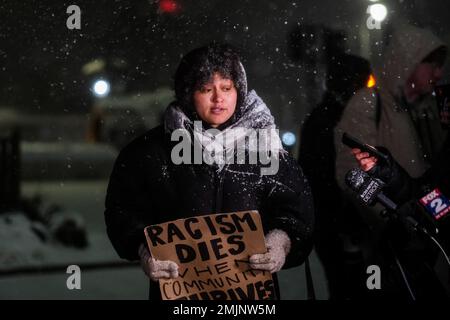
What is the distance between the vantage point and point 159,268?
3.50 m

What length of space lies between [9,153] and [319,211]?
1757 millimetres

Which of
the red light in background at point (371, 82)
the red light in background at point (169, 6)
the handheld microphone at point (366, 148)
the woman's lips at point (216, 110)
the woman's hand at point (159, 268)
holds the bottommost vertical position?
the woman's hand at point (159, 268)

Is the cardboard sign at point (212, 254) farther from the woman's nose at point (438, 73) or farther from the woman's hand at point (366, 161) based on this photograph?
the woman's nose at point (438, 73)

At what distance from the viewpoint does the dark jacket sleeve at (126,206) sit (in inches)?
139

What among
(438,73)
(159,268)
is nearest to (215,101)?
(159,268)

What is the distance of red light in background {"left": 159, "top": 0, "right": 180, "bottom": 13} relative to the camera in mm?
3607

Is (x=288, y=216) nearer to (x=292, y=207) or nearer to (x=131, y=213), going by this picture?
(x=292, y=207)

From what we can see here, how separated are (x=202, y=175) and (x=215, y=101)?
0.40 meters

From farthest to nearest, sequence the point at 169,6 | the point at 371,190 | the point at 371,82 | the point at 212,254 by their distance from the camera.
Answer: the point at 371,82, the point at 169,6, the point at 212,254, the point at 371,190

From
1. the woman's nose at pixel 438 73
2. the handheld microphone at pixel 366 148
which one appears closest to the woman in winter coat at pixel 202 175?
the handheld microphone at pixel 366 148

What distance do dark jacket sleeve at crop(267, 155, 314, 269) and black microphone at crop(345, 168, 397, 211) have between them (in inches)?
13.6

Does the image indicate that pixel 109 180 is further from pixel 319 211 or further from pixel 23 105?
pixel 319 211

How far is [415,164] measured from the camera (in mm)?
3787

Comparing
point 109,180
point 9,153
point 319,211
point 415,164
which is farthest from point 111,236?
point 415,164
